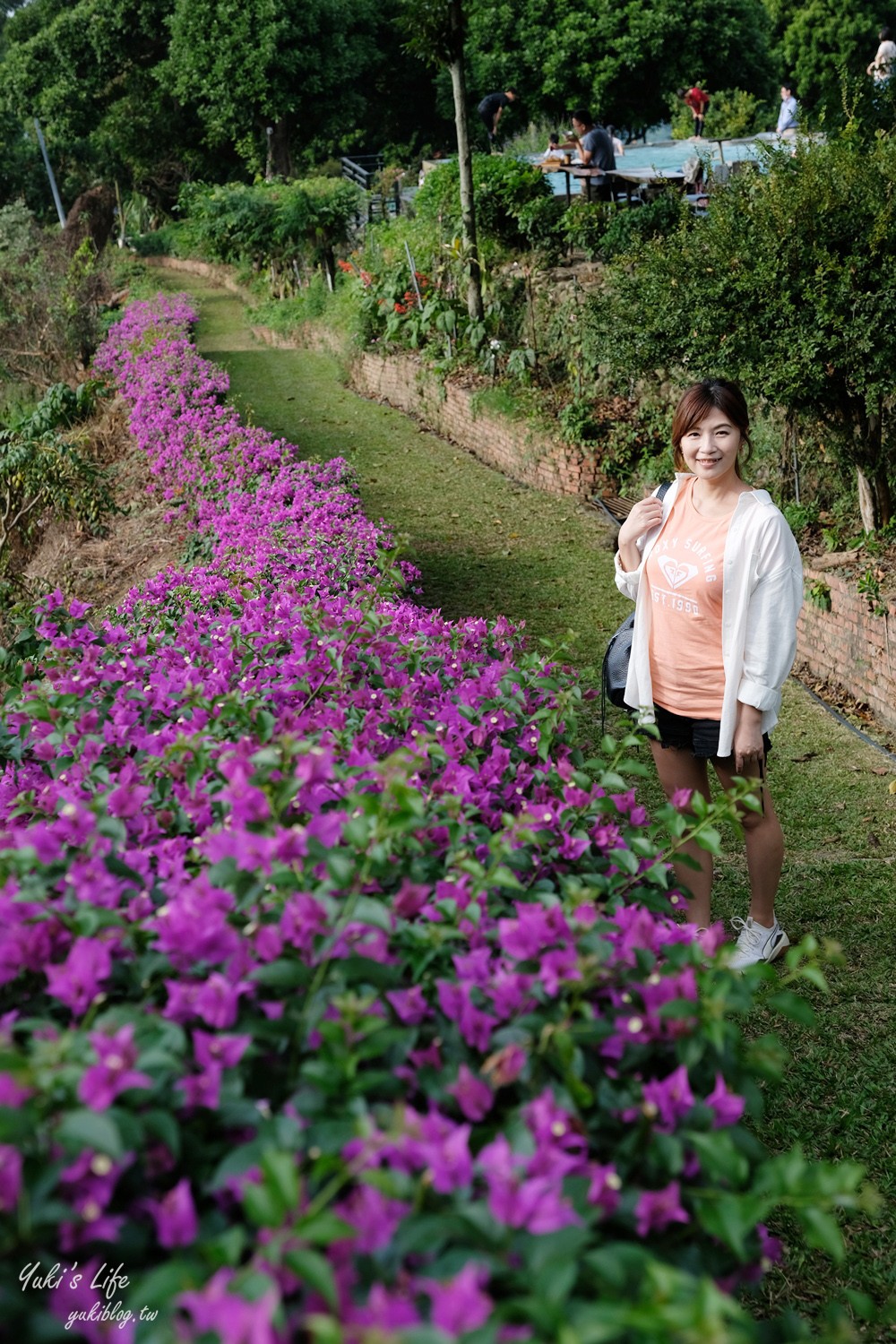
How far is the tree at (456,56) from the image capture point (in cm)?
1064

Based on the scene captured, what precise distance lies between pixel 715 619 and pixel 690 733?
1.18 feet

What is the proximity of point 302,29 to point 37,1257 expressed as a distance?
32749mm

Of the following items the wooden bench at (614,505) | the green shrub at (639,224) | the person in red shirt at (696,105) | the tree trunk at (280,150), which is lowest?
the wooden bench at (614,505)

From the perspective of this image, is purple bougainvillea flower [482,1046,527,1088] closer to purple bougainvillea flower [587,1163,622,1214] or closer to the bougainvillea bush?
the bougainvillea bush

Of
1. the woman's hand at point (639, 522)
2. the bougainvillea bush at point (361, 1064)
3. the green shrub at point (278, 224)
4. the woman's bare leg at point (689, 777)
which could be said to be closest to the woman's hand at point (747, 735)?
the woman's bare leg at point (689, 777)

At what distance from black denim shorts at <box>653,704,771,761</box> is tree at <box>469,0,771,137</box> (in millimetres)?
32804

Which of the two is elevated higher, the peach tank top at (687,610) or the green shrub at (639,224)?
the green shrub at (639,224)

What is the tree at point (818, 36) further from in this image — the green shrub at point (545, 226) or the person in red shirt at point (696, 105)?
the green shrub at point (545, 226)

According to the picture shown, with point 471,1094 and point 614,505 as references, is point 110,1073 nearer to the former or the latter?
point 471,1094

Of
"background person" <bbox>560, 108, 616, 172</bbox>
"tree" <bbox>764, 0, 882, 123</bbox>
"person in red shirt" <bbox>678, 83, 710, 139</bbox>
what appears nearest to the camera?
"background person" <bbox>560, 108, 616, 172</bbox>

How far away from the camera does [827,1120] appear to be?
2.90 metres

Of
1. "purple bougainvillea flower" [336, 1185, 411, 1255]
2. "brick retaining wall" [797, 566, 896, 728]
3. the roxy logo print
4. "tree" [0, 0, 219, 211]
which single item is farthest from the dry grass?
"tree" [0, 0, 219, 211]

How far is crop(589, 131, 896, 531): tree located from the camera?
546 centimetres

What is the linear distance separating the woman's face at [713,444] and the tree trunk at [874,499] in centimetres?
326
